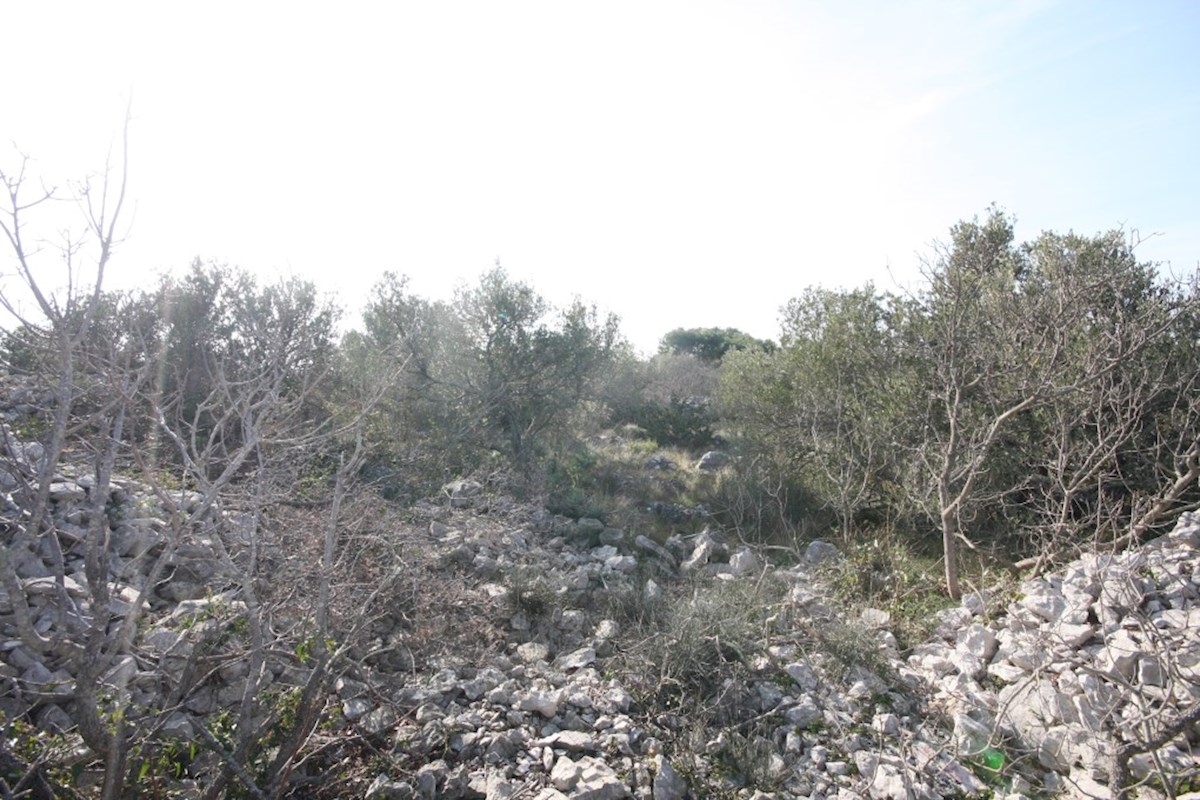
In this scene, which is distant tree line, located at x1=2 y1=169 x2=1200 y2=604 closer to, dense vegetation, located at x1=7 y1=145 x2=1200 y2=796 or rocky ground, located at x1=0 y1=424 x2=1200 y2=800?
dense vegetation, located at x1=7 y1=145 x2=1200 y2=796

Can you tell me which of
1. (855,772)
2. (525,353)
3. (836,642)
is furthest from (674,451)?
(855,772)

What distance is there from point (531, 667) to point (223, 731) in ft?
6.22

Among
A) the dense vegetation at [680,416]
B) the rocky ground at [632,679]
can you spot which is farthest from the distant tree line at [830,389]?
the rocky ground at [632,679]

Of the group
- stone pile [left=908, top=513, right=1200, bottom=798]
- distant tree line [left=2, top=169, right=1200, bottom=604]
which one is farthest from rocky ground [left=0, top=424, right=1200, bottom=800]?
distant tree line [left=2, top=169, right=1200, bottom=604]

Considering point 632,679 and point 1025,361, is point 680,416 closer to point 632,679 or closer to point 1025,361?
point 1025,361

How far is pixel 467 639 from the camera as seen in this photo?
16.0ft

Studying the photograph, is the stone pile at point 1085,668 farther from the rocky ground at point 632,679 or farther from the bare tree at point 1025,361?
the bare tree at point 1025,361

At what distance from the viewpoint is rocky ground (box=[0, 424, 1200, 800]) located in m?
3.39

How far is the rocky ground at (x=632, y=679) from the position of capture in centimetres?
339

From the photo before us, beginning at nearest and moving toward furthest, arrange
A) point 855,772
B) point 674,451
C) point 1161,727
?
point 1161,727
point 855,772
point 674,451

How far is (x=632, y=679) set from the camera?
4418mm

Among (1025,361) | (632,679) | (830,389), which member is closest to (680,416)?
(830,389)

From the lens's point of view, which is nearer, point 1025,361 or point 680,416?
point 1025,361

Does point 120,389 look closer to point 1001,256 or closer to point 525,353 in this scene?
point 525,353
